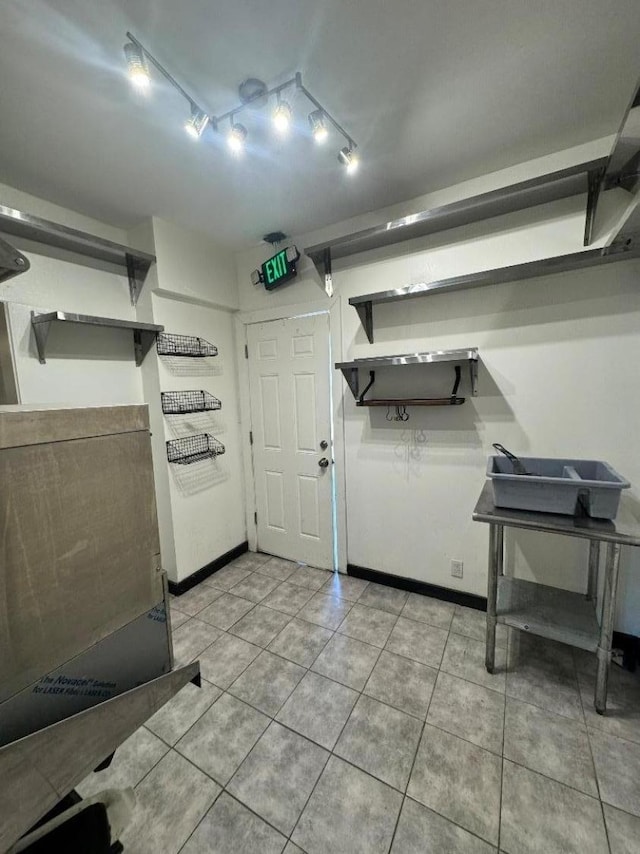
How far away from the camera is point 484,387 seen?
2.08 m

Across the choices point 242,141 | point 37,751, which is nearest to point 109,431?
point 37,751

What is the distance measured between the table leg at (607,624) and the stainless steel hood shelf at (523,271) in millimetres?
1302

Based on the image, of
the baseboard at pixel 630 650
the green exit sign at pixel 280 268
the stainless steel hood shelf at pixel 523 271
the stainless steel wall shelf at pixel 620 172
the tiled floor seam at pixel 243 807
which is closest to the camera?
the tiled floor seam at pixel 243 807

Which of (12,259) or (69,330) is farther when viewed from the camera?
(69,330)

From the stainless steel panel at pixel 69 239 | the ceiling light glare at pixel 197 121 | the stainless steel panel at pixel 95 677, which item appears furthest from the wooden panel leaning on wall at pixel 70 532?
the stainless steel panel at pixel 69 239

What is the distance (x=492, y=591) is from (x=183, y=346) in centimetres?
249

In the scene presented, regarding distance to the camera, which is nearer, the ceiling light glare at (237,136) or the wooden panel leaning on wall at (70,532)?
the wooden panel leaning on wall at (70,532)

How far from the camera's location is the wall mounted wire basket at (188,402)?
2441 mm

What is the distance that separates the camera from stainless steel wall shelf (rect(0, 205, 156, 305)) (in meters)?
1.69

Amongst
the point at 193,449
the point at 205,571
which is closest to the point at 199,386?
the point at 193,449

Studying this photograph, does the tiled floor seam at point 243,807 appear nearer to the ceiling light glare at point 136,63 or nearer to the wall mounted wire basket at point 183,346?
the wall mounted wire basket at point 183,346

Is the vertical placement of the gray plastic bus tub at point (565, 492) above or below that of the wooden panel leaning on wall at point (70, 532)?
below

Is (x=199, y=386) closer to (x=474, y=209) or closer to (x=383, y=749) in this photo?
(x=474, y=209)

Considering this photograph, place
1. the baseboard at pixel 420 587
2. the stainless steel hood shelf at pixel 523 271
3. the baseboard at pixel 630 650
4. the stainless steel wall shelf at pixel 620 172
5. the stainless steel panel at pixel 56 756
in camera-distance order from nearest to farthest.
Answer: the stainless steel panel at pixel 56 756 → the stainless steel wall shelf at pixel 620 172 → the stainless steel hood shelf at pixel 523 271 → the baseboard at pixel 630 650 → the baseboard at pixel 420 587
